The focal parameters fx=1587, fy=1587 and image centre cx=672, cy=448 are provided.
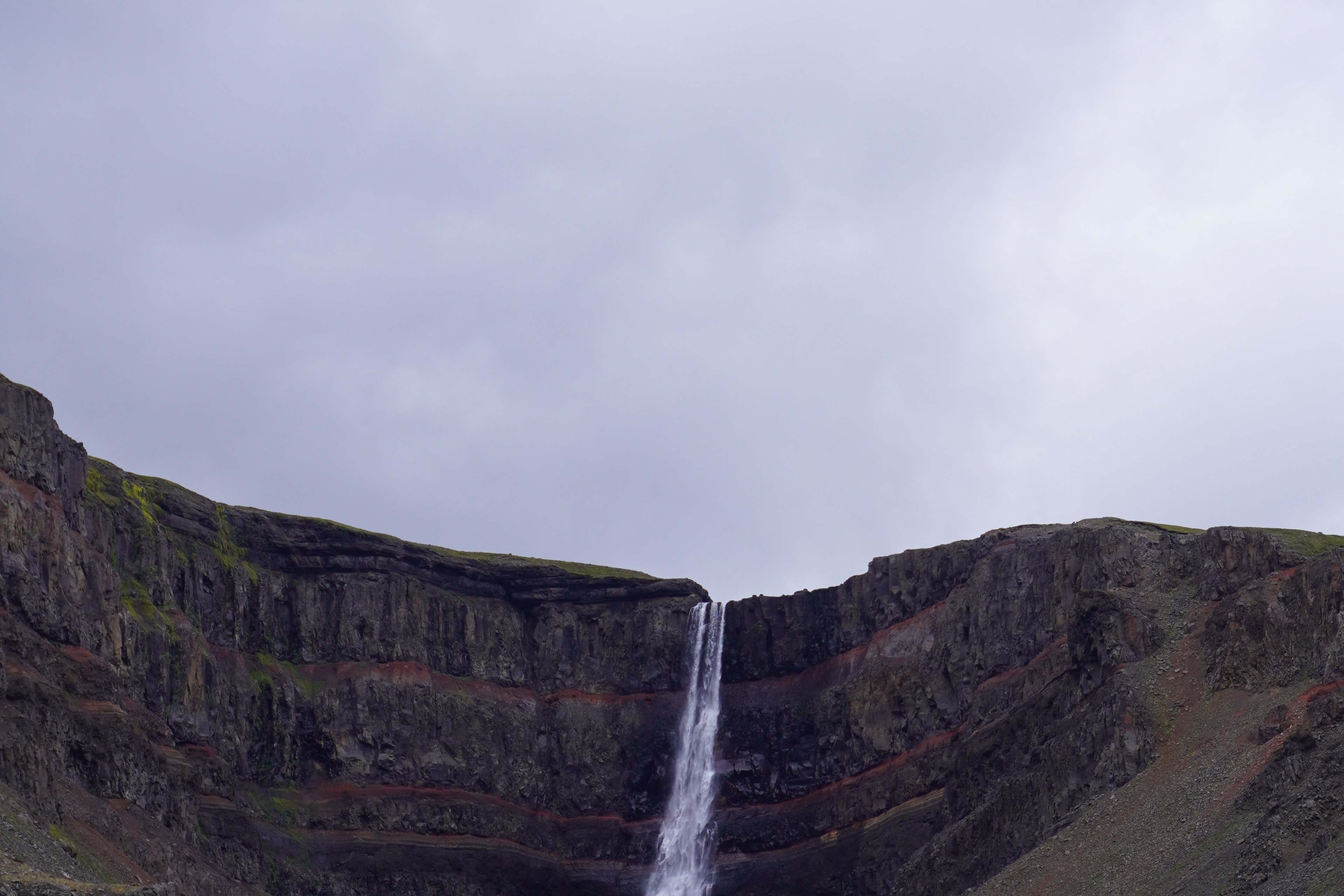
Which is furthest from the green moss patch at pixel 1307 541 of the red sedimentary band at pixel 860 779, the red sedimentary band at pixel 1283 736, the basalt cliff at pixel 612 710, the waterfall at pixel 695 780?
the waterfall at pixel 695 780

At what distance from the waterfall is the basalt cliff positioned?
3.09 ft

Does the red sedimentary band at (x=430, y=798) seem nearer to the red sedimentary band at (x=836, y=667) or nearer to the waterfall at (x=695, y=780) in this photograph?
the waterfall at (x=695, y=780)

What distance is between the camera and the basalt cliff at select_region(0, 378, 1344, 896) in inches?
2781

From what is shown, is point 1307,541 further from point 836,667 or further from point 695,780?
point 695,780

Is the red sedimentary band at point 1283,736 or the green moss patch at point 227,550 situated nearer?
the red sedimentary band at point 1283,736

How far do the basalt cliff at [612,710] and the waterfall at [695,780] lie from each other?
3.09 feet

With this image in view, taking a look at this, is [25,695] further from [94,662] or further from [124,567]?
[124,567]

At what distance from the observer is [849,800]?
323 ft

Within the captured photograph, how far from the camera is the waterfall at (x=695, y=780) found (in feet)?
337

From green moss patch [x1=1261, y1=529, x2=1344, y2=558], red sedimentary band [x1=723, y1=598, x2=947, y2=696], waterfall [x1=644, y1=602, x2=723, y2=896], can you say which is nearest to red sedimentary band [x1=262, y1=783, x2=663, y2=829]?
waterfall [x1=644, y1=602, x2=723, y2=896]

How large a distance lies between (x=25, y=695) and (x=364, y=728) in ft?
102

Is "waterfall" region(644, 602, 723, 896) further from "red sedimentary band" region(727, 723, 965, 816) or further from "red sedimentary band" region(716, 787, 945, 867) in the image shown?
"red sedimentary band" region(727, 723, 965, 816)

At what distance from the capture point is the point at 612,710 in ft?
368

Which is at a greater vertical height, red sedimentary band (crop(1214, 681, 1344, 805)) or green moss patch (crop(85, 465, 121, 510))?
green moss patch (crop(85, 465, 121, 510))
